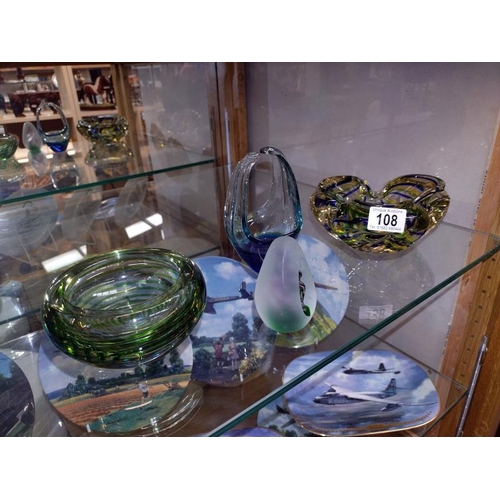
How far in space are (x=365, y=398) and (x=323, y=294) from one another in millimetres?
175

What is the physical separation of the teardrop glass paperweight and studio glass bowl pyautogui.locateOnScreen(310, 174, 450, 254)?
7 centimetres

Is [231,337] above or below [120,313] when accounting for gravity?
below

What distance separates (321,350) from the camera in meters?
0.44

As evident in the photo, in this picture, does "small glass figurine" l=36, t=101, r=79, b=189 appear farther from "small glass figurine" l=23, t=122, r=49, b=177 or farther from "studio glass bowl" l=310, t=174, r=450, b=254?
"studio glass bowl" l=310, t=174, r=450, b=254

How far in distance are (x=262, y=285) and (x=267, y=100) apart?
510 mm

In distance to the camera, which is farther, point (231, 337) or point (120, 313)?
point (231, 337)

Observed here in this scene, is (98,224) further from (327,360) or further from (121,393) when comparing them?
(327,360)

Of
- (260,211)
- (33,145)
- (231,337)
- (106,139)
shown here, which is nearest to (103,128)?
(106,139)

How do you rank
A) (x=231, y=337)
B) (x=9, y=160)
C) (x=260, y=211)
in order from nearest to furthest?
(x=231, y=337) < (x=260, y=211) < (x=9, y=160)

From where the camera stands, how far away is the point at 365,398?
588mm

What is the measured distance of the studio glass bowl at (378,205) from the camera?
566 millimetres

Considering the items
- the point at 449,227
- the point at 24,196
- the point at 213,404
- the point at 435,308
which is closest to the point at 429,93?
the point at 449,227

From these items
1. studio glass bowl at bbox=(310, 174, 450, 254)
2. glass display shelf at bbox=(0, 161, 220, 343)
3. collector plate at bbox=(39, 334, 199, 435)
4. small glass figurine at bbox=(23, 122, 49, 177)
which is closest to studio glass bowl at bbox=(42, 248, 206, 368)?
collector plate at bbox=(39, 334, 199, 435)

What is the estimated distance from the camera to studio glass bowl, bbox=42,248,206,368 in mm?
374
